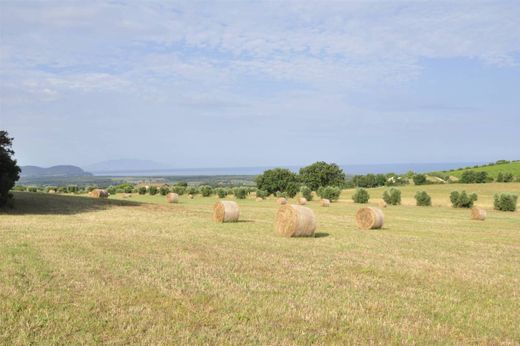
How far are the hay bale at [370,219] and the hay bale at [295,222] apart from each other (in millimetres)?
6211

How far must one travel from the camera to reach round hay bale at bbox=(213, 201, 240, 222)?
89.5 ft

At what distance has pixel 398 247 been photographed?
18359mm

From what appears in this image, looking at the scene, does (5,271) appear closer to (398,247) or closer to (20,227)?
(20,227)

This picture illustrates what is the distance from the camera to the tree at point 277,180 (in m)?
89.3

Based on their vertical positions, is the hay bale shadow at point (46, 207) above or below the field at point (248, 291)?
above

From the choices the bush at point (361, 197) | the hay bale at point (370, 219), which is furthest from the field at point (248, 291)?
the bush at point (361, 197)

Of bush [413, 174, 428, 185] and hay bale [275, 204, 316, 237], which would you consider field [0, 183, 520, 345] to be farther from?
bush [413, 174, 428, 185]

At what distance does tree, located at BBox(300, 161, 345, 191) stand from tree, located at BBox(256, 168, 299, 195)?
346 cm

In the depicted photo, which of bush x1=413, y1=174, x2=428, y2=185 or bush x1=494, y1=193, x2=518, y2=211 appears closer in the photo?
bush x1=494, y1=193, x2=518, y2=211

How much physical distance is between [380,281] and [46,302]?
7.57 meters

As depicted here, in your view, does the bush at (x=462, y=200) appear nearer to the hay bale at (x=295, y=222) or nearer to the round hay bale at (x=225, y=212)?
the round hay bale at (x=225, y=212)

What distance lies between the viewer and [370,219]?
1045 inches

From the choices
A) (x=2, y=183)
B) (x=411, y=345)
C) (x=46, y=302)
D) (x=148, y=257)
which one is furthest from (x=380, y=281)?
(x=2, y=183)

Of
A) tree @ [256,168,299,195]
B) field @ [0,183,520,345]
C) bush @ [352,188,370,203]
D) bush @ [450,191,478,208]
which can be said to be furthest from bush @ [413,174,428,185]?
field @ [0,183,520,345]
